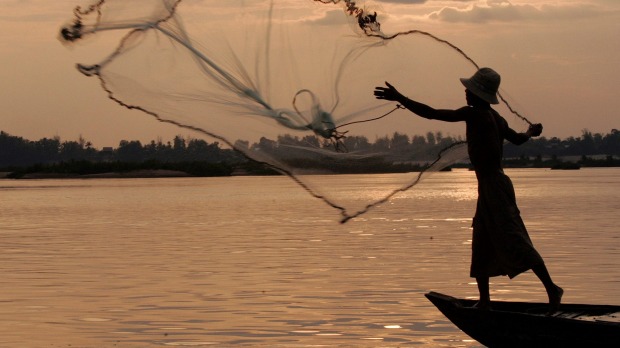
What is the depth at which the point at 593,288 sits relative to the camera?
15656 millimetres

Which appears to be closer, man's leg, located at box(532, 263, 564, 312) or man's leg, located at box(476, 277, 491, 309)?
man's leg, located at box(532, 263, 564, 312)

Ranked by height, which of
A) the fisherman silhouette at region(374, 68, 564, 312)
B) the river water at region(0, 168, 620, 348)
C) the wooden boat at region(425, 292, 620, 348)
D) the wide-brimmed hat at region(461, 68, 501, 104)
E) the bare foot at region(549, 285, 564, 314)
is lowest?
the river water at region(0, 168, 620, 348)

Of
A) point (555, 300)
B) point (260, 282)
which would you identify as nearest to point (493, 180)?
point (555, 300)

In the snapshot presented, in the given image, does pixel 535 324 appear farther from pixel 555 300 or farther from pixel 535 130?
pixel 535 130

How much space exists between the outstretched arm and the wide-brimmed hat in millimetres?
250

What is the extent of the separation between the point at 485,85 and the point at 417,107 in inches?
27.1

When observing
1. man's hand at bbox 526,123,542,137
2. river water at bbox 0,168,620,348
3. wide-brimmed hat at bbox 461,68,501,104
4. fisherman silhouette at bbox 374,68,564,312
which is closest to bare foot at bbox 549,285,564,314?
fisherman silhouette at bbox 374,68,564,312

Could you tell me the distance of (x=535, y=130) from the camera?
10188mm

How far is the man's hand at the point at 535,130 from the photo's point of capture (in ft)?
33.3

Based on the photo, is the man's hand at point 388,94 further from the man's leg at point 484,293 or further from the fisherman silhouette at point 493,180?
the man's leg at point 484,293

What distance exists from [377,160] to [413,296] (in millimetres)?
5100

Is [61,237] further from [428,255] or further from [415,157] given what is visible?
[415,157]

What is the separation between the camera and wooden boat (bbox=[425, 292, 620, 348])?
9281 millimetres

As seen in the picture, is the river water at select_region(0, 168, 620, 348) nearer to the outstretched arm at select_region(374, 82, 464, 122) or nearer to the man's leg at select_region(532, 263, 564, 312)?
the man's leg at select_region(532, 263, 564, 312)
